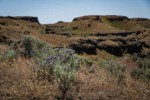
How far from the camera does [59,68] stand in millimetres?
5680

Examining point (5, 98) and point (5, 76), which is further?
point (5, 76)

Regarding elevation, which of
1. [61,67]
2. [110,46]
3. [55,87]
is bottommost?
[110,46]

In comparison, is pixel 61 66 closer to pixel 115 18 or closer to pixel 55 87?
pixel 55 87

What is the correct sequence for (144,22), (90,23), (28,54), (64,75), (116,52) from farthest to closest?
(144,22) → (90,23) → (116,52) → (28,54) → (64,75)

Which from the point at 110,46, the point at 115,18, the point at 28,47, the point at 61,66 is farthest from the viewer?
the point at 115,18

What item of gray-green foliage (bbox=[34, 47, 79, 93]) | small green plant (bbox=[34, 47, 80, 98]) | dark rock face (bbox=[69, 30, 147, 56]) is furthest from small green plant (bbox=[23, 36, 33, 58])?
dark rock face (bbox=[69, 30, 147, 56])

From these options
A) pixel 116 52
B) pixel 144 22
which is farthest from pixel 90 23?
pixel 144 22

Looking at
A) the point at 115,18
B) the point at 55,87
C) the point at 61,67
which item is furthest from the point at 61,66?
the point at 115,18

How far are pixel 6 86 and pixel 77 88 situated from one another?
65.7 inches

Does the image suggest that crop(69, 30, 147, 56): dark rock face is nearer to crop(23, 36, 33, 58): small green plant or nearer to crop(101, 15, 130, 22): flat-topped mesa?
crop(23, 36, 33, 58): small green plant

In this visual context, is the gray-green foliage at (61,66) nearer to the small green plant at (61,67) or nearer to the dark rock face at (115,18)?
the small green plant at (61,67)

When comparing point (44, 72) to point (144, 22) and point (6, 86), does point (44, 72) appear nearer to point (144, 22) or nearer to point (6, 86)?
point (6, 86)

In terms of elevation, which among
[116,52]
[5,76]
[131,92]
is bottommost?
[116,52]

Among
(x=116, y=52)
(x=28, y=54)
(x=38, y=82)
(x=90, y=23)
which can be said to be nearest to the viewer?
(x=38, y=82)
